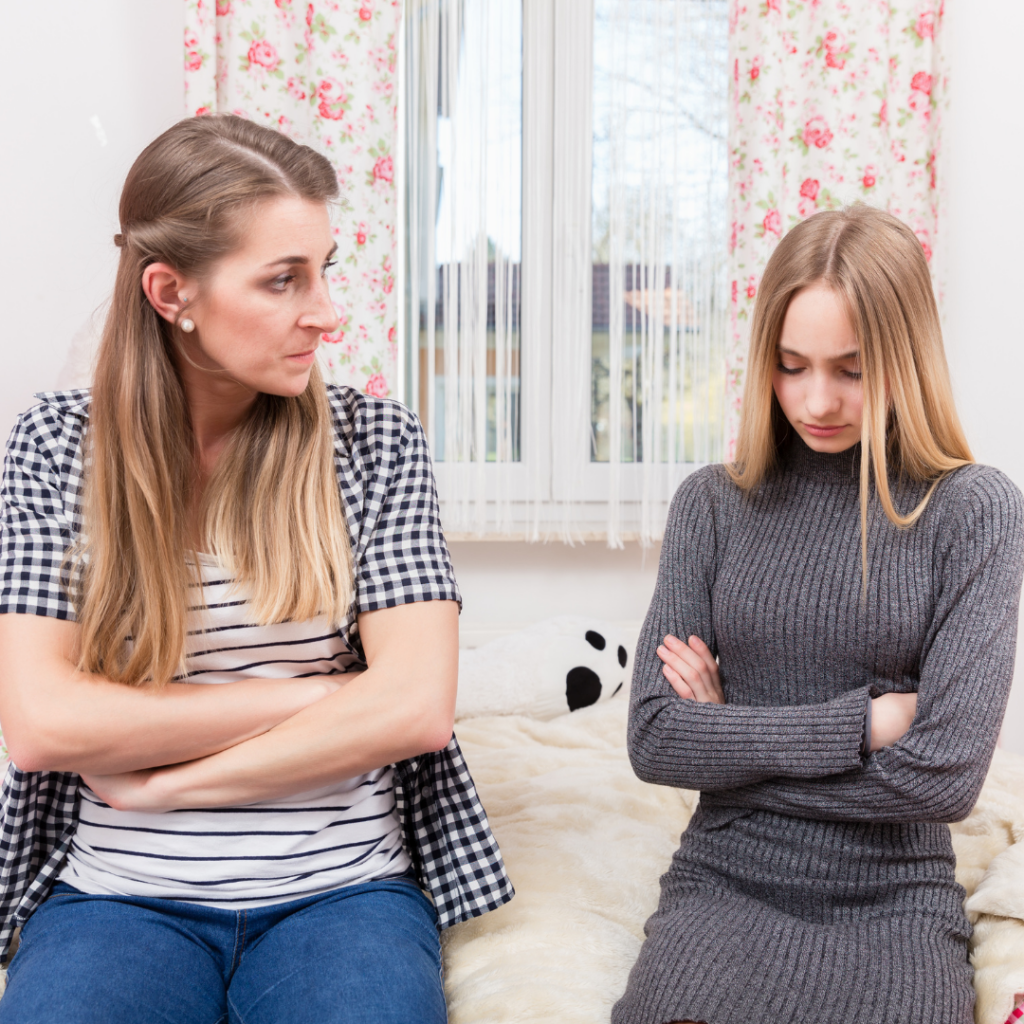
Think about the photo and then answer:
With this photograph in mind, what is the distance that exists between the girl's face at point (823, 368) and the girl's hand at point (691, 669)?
0.99ft

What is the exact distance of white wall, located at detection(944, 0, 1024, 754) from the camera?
2.42 meters

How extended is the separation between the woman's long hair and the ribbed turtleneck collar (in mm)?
594

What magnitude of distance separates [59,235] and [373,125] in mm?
768

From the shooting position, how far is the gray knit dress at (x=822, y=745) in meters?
1.01

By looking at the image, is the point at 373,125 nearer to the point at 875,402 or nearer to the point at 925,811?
the point at 875,402

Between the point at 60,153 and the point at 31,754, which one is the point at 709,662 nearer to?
the point at 31,754

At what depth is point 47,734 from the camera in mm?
982

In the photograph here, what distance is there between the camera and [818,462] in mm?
1266

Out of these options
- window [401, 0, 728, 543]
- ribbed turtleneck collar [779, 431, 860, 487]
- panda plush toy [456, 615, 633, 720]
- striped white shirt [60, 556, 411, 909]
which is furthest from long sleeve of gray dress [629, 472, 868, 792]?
window [401, 0, 728, 543]

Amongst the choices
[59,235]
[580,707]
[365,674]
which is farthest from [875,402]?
[59,235]

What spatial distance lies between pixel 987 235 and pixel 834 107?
1.74ft

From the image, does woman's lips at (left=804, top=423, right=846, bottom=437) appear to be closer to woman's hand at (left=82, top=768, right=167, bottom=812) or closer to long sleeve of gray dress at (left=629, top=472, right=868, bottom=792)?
long sleeve of gray dress at (left=629, top=472, right=868, bottom=792)

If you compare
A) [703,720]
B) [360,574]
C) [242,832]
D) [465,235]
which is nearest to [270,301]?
[360,574]

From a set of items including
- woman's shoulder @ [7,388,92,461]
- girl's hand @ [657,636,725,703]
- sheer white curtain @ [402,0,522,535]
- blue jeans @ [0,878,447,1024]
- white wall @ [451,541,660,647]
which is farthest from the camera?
white wall @ [451,541,660,647]
